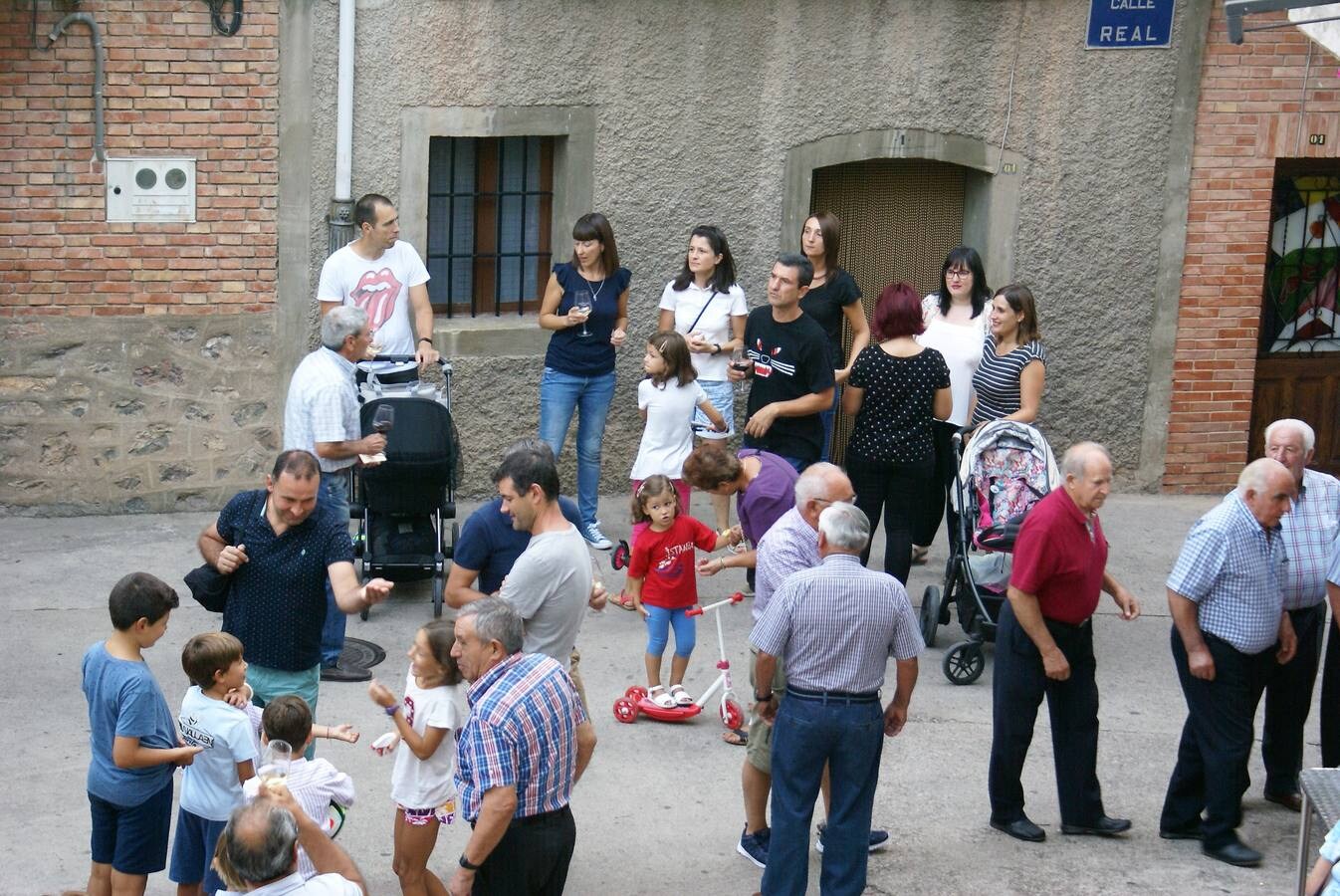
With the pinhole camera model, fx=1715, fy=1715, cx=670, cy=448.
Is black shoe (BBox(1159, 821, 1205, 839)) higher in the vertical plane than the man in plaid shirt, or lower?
lower

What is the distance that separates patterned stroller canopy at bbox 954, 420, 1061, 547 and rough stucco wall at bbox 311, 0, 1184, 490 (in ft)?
10.2

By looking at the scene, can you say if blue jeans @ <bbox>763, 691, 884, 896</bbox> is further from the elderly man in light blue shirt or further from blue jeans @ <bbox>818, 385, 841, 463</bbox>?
blue jeans @ <bbox>818, 385, 841, 463</bbox>

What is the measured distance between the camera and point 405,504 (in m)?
8.90

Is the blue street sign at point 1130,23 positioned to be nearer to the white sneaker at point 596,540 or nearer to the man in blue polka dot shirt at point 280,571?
the white sneaker at point 596,540

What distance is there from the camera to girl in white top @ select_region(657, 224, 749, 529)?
32.8ft

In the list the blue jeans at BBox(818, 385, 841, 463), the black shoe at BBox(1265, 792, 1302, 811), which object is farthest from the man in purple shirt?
the black shoe at BBox(1265, 792, 1302, 811)

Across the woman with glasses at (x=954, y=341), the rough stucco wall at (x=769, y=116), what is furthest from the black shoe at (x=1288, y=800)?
the rough stucco wall at (x=769, y=116)

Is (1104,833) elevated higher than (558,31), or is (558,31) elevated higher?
(558,31)

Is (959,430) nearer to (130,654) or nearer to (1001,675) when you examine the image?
(1001,675)

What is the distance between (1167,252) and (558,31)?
4364mm

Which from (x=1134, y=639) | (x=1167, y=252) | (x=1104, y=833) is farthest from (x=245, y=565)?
(x=1167, y=252)

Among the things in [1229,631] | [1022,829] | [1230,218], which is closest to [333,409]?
[1022,829]

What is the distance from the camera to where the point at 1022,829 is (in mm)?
6836

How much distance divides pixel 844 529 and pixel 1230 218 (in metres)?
6.83
